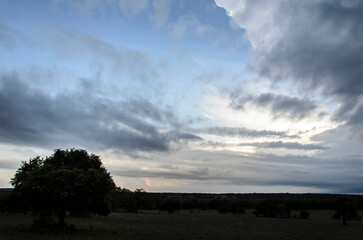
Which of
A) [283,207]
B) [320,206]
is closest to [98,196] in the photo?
[283,207]

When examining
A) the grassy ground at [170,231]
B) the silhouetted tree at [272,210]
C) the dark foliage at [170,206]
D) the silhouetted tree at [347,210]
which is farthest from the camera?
the dark foliage at [170,206]

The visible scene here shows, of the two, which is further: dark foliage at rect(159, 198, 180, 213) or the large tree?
dark foliage at rect(159, 198, 180, 213)

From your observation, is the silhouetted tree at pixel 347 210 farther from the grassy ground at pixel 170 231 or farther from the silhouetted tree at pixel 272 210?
the silhouetted tree at pixel 272 210

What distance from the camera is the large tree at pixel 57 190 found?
2927 cm

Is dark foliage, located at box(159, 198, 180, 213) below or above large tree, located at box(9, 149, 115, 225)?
above

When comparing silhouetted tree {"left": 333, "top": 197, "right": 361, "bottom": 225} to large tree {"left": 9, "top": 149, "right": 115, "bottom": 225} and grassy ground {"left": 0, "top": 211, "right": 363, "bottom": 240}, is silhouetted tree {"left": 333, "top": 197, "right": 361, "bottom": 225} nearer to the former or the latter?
grassy ground {"left": 0, "top": 211, "right": 363, "bottom": 240}

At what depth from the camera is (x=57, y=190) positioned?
2877 cm

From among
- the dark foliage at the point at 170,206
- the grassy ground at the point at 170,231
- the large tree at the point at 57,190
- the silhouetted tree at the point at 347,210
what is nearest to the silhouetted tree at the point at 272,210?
the silhouetted tree at the point at 347,210

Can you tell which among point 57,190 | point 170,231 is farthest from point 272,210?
point 57,190

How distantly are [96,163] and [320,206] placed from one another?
4122 inches

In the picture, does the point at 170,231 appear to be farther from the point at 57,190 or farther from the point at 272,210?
the point at 272,210

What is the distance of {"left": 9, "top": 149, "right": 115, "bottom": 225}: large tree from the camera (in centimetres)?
2927

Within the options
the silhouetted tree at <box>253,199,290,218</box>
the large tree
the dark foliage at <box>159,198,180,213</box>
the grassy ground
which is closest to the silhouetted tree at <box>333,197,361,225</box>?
the grassy ground

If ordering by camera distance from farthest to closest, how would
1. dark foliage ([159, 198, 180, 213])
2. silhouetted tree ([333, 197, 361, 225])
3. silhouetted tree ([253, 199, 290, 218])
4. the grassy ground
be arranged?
dark foliage ([159, 198, 180, 213]), silhouetted tree ([253, 199, 290, 218]), silhouetted tree ([333, 197, 361, 225]), the grassy ground
